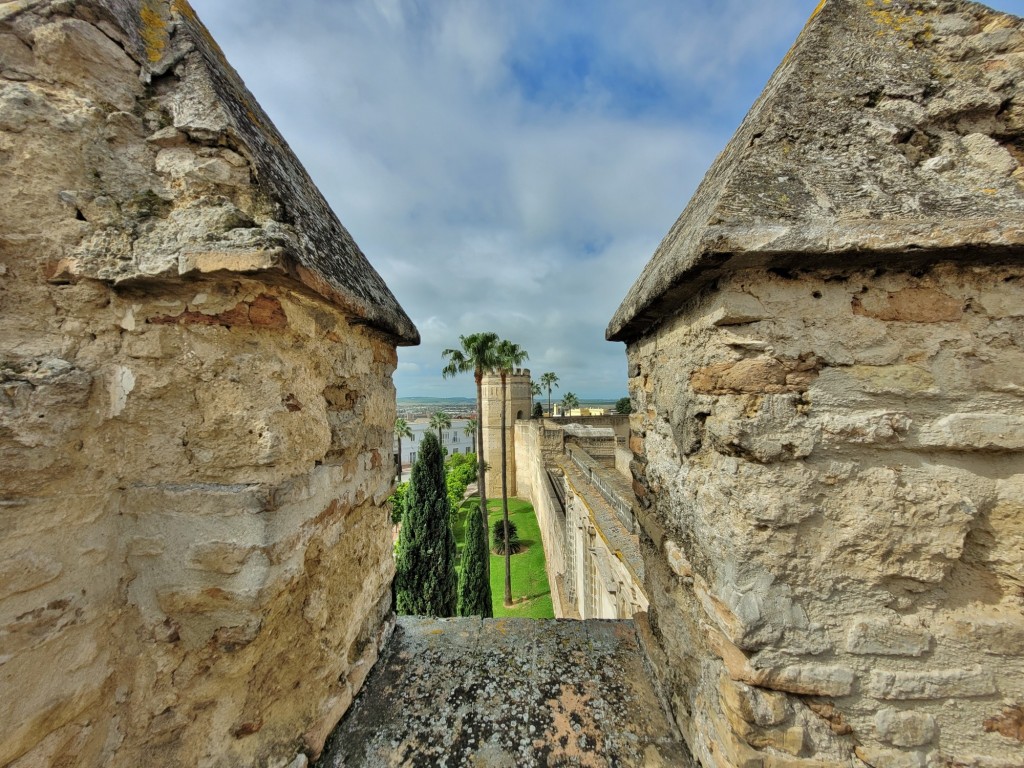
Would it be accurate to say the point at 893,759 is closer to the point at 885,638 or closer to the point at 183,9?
the point at 885,638

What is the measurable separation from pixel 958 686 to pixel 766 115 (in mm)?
2048

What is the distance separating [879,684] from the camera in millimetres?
1306

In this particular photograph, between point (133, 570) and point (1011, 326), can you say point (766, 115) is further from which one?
point (133, 570)

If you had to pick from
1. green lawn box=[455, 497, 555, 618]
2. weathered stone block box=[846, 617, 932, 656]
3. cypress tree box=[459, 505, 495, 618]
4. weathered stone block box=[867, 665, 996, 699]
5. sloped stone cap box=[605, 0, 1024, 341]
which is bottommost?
green lawn box=[455, 497, 555, 618]

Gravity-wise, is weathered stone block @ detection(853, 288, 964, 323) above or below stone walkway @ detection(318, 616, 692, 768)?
above

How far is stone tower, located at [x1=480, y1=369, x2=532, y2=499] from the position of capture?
88.5ft

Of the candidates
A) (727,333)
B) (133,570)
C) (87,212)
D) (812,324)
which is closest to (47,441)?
(133,570)

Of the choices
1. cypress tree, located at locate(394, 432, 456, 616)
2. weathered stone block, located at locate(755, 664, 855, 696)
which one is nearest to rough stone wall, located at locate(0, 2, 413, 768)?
weathered stone block, located at locate(755, 664, 855, 696)

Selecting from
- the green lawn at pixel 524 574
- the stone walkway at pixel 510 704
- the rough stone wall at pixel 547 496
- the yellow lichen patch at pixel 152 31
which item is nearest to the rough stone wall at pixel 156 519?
the stone walkway at pixel 510 704

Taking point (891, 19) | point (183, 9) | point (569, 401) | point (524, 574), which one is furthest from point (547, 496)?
point (569, 401)

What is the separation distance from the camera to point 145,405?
140cm

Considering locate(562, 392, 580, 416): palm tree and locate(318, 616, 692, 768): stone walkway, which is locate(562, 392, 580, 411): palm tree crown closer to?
locate(562, 392, 580, 416): palm tree

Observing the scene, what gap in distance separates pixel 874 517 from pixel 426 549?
918cm

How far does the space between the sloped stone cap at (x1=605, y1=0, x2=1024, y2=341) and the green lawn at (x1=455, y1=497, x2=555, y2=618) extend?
11356 millimetres
